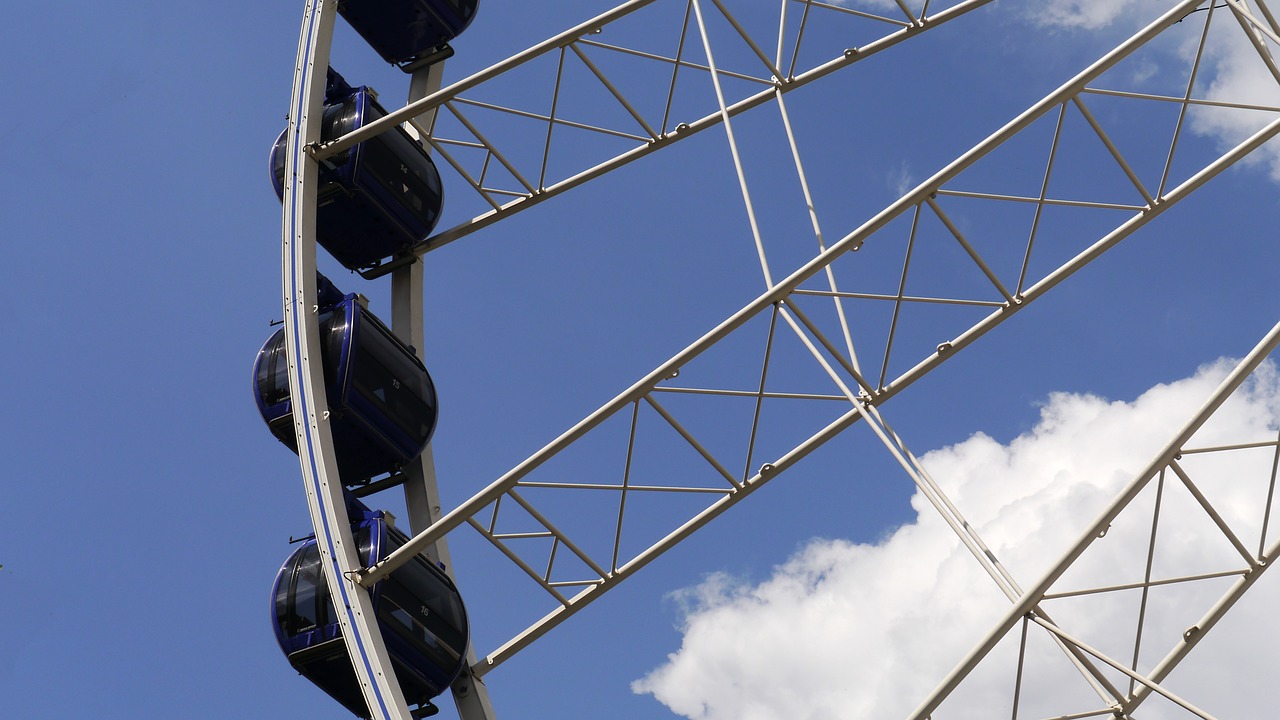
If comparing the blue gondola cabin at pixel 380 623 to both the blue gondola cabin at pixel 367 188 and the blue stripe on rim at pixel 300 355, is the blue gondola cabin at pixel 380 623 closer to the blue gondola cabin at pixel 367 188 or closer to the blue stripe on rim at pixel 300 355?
the blue stripe on rim at pixel 300 355

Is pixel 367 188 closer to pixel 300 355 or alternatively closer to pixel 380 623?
pixel 300 355

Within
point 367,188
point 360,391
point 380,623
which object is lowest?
point 380,623

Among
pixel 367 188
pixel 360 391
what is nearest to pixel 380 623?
pixel 360 391

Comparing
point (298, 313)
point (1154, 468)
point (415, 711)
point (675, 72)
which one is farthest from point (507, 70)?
point (1154, 468)

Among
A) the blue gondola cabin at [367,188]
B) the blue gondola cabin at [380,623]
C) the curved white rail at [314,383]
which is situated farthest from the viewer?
the blue gondola cabin at [367,188]

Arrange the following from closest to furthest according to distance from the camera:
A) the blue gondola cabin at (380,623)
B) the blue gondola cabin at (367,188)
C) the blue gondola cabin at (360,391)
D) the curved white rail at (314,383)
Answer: the curved white rail at (314,383) < the blue gondola cabin at (380,623) < the blue gondola cabin at (360,391) < the blue gondola cabin at (367,188)

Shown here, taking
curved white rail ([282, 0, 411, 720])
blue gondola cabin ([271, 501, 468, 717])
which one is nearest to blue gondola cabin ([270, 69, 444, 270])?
curved white rail ([282, 0, 411, 720])

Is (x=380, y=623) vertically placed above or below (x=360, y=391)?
below

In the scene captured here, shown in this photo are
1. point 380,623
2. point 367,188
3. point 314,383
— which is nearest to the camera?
point 380,623

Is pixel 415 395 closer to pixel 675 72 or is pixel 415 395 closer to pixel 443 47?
pixel 675 72

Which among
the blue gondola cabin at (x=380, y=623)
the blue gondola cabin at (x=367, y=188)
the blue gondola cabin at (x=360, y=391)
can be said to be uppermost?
the blue gondola cabin at (x=367, y=188)

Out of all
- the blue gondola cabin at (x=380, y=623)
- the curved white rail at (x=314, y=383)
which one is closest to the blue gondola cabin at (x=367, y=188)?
the curved white rail at (x=314, y=383)

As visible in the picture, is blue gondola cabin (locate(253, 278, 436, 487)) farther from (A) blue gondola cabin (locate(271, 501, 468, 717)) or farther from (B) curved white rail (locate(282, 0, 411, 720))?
(A) blue gondola cabin (locate(271, 501, 468, 717))

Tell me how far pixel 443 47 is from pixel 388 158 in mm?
3059
